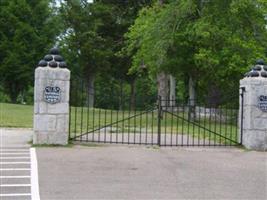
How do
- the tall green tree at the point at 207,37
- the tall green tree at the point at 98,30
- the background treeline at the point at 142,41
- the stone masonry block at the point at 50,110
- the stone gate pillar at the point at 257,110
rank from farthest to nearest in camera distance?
the tall green tree at the point at 98,30, the background treeline at the point at 142,41, the tall green tree at the point at 207,37, the stone gate pillar at the point at 257,110, the stone masonry block at the point at 50,110

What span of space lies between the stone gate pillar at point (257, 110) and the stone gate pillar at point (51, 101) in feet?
16.0

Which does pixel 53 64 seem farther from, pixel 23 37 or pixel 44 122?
pixel 23 37

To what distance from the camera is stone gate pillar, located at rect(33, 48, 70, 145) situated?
45.4 ft

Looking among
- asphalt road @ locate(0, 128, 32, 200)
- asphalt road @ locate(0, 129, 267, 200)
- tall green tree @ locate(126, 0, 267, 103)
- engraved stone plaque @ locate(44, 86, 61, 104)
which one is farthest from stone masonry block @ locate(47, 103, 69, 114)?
tall green tree @ locate(126, 0, 267, 103)

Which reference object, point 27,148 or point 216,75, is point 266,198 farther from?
point 216,75

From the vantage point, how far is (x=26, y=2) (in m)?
47.9

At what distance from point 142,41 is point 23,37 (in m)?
21.8

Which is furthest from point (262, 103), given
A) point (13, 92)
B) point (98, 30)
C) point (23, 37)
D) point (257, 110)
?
point (13, 92)

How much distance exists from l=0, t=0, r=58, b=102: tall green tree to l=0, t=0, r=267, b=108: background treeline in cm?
8

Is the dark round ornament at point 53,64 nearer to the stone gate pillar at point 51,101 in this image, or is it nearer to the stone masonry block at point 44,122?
the stone gate pillar at point 51,101

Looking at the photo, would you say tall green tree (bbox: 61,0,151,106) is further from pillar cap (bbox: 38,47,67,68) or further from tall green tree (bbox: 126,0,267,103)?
pillar cap (bbox: 38,47,67,68)

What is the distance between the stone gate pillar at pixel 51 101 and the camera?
13844mm

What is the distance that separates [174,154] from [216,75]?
1336 cm

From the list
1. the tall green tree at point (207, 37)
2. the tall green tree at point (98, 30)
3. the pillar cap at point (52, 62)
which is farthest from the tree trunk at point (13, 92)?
the pillar cap at point (52, 62)
